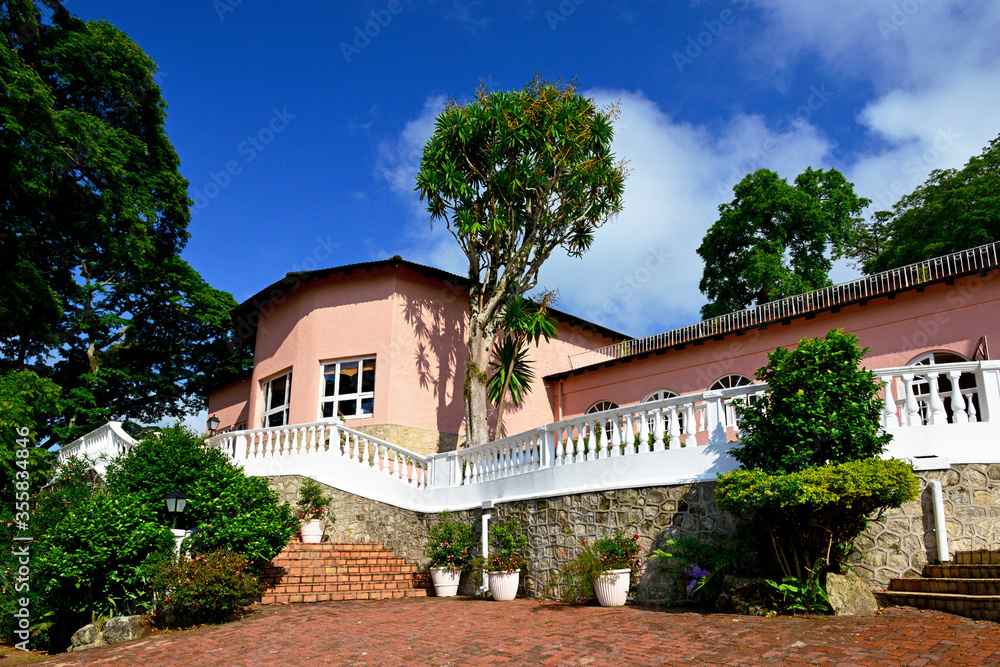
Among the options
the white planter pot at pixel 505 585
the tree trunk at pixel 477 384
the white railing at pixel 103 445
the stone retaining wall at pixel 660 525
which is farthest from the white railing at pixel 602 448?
the tree trunk at pixel 477 384

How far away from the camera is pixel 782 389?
803cm

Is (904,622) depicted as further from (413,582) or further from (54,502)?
(54,502)

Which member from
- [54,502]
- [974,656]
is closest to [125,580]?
[54,502]

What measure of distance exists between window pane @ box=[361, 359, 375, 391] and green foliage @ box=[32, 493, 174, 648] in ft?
27.1

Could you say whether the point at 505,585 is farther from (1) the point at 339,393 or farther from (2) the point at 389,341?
(1) the point at 339,393

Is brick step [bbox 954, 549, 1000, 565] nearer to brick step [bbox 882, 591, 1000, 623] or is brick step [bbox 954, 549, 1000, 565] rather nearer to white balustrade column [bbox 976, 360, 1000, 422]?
brick step [bbox 882, 591, 1000, 623]

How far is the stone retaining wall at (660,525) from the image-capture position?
7.57 m

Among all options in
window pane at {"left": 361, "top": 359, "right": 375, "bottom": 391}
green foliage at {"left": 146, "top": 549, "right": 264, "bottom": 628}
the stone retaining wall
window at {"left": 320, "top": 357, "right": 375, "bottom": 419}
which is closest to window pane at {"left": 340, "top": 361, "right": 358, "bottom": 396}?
window at {"left": 320, "top": 357, "right": 375, "bottom": 419}

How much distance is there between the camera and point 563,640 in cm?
680

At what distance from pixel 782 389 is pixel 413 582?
734 centimetres

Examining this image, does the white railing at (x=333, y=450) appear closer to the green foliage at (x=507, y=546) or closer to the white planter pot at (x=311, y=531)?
the white planter pot at (x=311, y=531)

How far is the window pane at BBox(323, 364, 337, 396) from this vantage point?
17906 mm

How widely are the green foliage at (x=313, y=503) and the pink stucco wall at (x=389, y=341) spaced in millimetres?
3768

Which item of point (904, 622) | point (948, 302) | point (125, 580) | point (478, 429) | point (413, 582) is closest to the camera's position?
point (904, 622)
